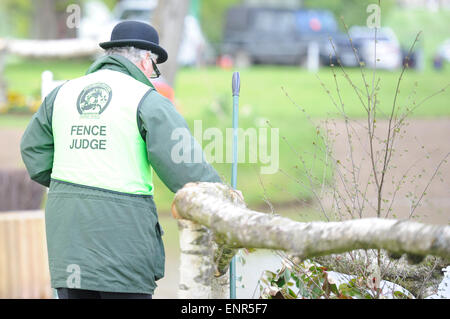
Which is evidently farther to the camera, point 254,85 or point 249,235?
point 254,85

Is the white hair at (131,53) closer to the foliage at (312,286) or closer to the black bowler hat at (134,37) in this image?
the black bowler hat at (134,37)

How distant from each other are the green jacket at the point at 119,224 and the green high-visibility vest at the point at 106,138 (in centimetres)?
4

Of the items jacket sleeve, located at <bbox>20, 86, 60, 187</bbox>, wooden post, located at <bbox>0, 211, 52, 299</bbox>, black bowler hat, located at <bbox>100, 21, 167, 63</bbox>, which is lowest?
wooden post, located at <bbox>0, 211, 52, 299</bbox>

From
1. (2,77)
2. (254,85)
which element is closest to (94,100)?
(2,77)

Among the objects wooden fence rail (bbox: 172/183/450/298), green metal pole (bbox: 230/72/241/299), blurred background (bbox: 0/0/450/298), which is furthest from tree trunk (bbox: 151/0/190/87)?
wooden fence rail (bbox: 172/183/450/298)

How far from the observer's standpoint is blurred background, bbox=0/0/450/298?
6562mm

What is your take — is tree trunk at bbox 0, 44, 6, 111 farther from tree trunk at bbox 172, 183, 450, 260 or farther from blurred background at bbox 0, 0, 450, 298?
tree trunk at bbox 172, 183, 450, 260

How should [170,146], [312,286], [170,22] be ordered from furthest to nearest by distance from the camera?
1. [170,22]
2. [312,286]
3. [170,146]

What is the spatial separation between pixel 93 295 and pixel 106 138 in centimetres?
68

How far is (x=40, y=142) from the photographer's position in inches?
145

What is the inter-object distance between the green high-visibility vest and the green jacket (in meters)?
0.04

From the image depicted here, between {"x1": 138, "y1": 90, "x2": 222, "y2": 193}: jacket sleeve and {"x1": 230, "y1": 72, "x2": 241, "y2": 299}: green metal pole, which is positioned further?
{"x1": 230, "y1": 72, "x2": 241, "y2": 299}: green metal pole

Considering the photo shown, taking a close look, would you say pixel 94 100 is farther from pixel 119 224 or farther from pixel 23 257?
pixel 23 257

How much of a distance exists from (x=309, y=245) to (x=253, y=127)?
30.1 feet
